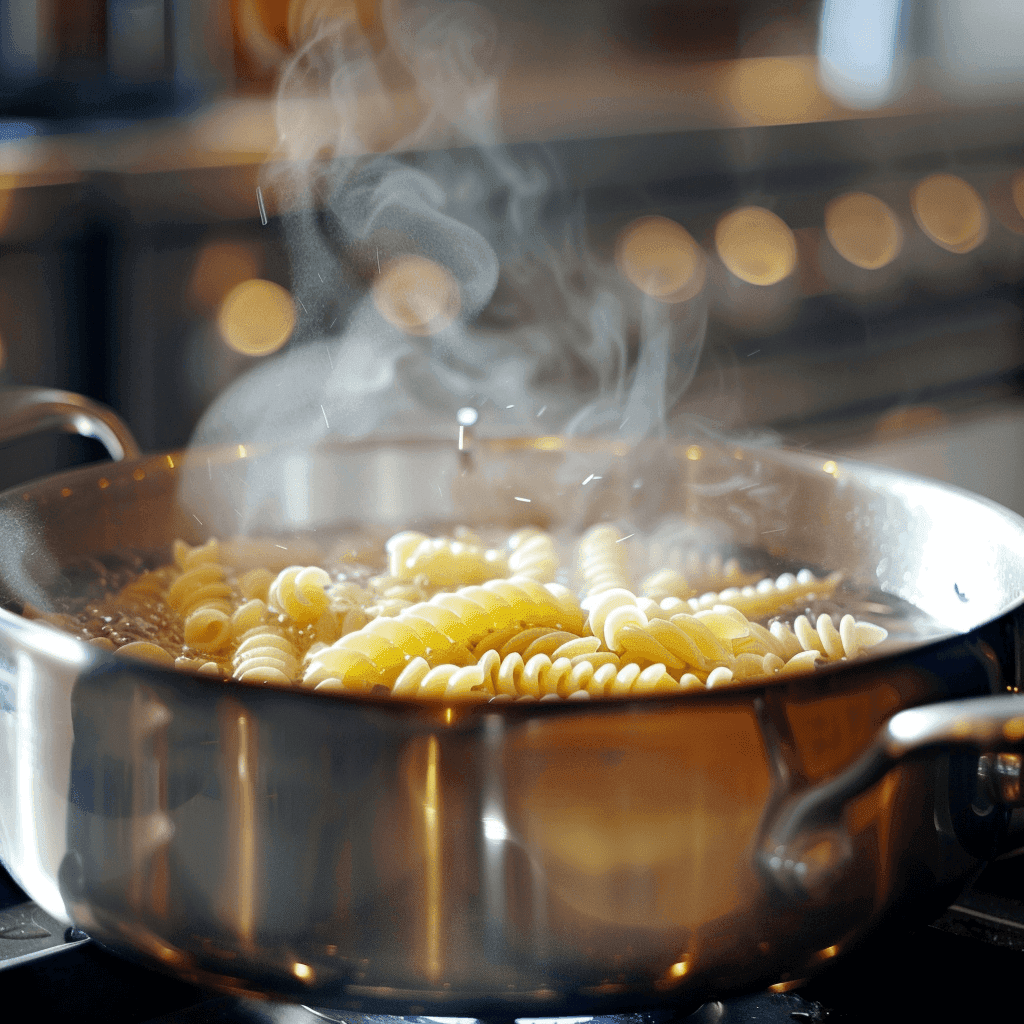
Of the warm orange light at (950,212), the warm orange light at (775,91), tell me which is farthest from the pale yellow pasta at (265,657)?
the warm orange light at (950,212)

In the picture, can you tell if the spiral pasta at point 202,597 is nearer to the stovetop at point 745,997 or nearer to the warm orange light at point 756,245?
the stovetop at point 745,997

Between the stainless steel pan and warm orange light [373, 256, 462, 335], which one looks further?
warm orange light [373, 256, 462, 335]

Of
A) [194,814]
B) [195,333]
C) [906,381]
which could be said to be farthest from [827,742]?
[906,381]

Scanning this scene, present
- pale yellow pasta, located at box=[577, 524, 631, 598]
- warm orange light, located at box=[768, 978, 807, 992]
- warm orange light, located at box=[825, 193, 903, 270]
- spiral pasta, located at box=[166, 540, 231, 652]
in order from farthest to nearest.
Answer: warm orange light, located at box=[825, 193, 903, 270]
pale yellow pasta, located at box=[577, 524, 631, 598]
spiral pasta, located at box=[166, 540, 231, 652]
warm orange light, located at box=[768, 978, 807, 992]

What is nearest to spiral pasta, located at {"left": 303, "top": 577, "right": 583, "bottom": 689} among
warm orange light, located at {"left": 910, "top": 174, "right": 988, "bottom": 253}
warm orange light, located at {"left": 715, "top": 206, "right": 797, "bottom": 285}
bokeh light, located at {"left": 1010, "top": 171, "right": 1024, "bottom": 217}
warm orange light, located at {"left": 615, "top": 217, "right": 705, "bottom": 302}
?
warm orange light, located at {"left": 615, "top": 217, "right": 705, "bottom": 302}

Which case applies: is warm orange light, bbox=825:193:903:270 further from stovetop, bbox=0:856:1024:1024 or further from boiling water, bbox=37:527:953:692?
stovetop, bbox=0:856:1024:1024

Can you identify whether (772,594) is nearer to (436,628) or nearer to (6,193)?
(436,628)
